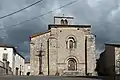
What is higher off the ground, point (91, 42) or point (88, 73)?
point (91, 42)

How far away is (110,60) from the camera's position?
58.9 m

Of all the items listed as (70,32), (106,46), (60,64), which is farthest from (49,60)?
(106,46)

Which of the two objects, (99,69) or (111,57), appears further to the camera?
(99,69)

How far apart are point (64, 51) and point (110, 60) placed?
839 cm

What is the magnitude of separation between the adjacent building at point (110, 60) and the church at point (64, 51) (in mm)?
3019

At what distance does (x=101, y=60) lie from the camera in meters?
67.7

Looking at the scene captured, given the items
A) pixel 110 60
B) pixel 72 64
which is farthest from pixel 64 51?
pixel 110 60

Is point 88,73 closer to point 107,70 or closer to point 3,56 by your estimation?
point 107,70

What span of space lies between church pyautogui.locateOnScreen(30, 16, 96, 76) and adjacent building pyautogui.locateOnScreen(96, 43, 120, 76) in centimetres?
302

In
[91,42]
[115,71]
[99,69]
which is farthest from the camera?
[99,69]

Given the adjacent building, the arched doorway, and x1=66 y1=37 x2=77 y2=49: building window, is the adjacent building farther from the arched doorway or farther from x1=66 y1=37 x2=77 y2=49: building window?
the arched doorway

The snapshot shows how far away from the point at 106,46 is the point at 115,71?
5.99m

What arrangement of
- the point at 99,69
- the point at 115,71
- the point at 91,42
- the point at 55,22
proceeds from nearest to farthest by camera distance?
the point at 115,71 < the point at 91,42 < the point at 55,22 < the point at 99,69

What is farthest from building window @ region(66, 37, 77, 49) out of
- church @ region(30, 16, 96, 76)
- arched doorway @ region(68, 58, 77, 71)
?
arched doorway @ region(68, 58, 77, 71)
